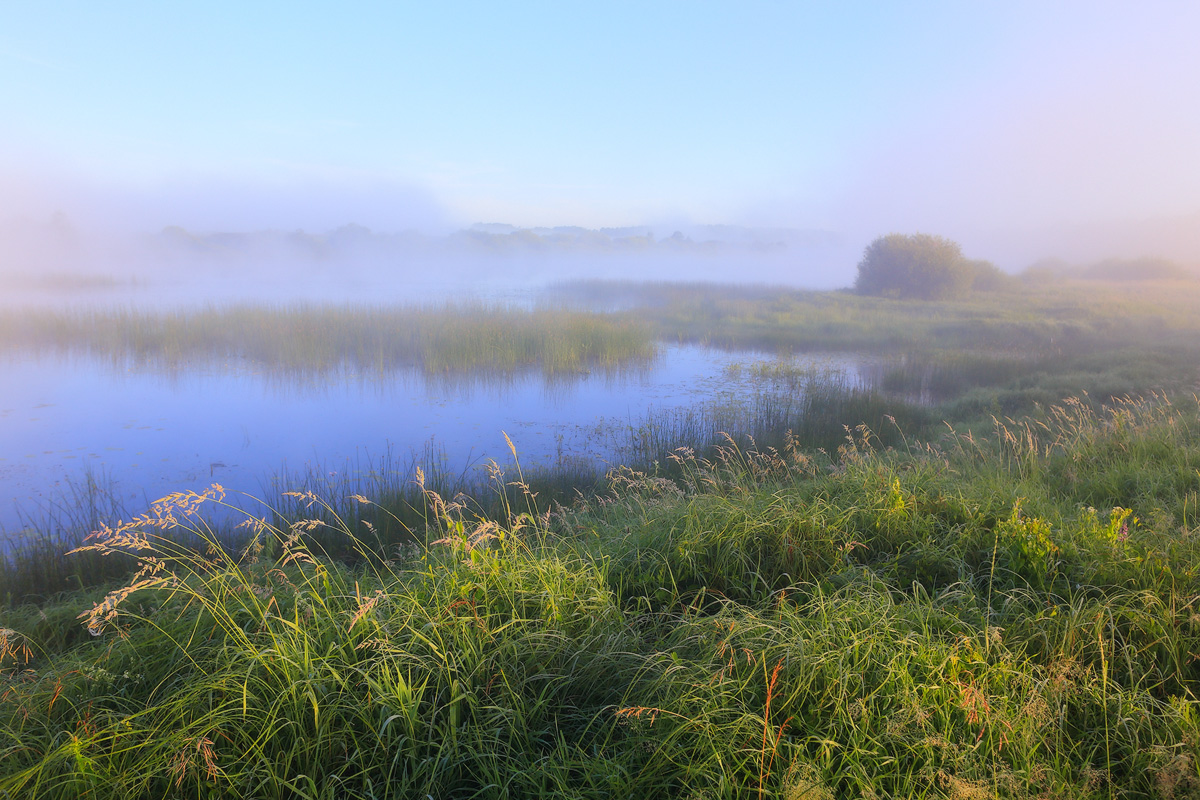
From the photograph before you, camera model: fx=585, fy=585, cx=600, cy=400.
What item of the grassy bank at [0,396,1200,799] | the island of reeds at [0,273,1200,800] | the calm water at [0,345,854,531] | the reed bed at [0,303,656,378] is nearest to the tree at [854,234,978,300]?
the reed bed at [0,303,656,378]

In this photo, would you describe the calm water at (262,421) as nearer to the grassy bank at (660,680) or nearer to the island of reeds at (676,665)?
the island of reeds at (676,665)

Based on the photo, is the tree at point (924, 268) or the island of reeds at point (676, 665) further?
the tree at point (924, 268)

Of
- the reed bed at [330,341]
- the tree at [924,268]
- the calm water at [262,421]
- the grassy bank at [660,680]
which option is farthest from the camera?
the tree at [924,268]

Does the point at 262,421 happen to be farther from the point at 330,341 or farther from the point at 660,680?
the point at 660,680

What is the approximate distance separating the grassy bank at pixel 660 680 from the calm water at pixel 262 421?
4.20 metres

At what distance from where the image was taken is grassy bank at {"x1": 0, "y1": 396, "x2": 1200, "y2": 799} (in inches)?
66.0

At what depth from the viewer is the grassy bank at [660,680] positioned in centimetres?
168

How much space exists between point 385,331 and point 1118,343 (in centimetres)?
1792

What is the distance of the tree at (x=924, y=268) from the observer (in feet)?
85.7

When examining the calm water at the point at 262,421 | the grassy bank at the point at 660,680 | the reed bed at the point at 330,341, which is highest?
the reed bed at the point at 330,341

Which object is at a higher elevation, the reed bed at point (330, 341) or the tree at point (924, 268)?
the tree at point (924, 268)

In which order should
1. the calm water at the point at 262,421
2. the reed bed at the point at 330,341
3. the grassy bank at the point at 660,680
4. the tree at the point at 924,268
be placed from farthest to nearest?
the tree at the point at 924,268
the reed bed at the point at 330,341
the calm water at the point at 262,421
the grassy bank at the point at 660,680

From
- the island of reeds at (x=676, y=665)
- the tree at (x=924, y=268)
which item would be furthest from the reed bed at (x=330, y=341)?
the tree at (x=924, y=268)

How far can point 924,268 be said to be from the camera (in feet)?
85.7
